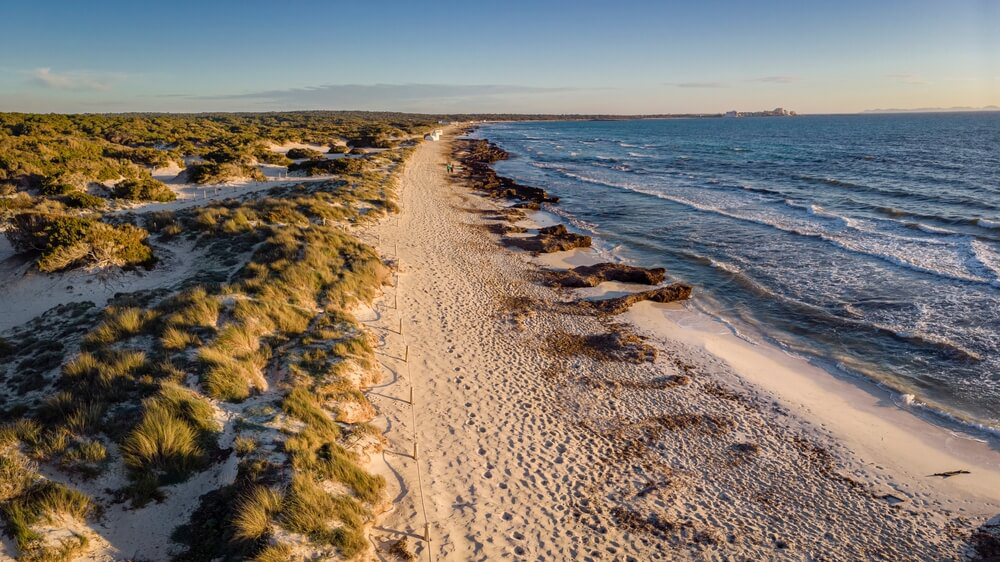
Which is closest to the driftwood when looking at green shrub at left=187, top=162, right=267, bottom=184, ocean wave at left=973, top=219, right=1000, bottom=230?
ocean wave at left=973, top=219, right=1000, bottom=230

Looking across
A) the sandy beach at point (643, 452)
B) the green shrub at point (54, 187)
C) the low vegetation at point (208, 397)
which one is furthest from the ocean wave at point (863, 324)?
the green shrub at point (54, 187)

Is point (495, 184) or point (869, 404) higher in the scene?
point (495, 184)

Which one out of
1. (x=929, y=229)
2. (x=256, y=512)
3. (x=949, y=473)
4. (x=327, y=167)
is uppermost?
(x=327, y=167)

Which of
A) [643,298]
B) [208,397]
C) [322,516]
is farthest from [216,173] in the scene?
[322,516]

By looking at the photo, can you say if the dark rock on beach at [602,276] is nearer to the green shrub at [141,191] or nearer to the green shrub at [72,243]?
the green shrub at [72,243]

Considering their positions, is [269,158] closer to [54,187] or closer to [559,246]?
[54,187]

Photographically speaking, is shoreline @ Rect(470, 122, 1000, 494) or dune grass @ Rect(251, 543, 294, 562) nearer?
dune grass @ Rect(251, 543, 294, 562)

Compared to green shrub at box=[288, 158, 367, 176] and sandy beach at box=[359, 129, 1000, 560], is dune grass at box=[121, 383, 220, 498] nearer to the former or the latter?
sandy beach at box=[359, 129, 1000, 560]
